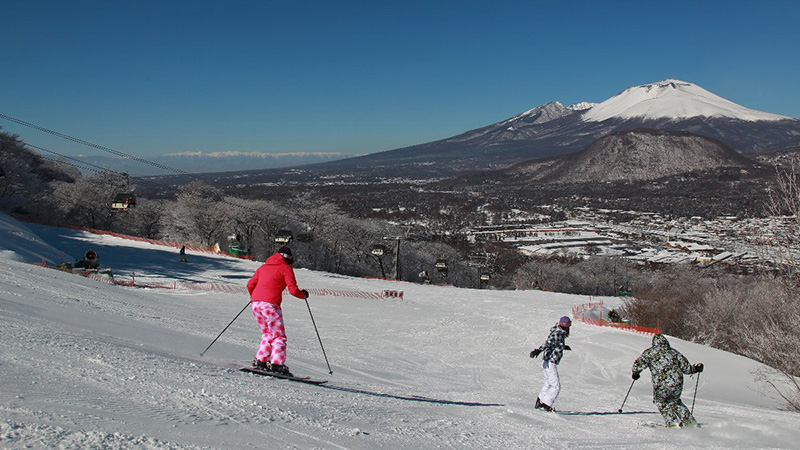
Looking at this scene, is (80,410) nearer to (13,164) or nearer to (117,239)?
(117,239)

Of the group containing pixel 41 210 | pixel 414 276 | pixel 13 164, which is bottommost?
pixel 414 276

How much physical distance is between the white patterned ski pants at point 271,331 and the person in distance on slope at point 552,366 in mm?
3759

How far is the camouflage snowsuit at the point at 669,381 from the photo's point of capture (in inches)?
305

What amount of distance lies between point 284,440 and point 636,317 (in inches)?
1119

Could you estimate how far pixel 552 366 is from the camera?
8602 mm

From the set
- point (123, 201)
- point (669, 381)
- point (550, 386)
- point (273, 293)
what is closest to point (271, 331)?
point (273, 293)

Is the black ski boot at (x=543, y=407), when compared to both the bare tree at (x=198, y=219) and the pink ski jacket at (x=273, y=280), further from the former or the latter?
the bare tree at (x=198, y=219)

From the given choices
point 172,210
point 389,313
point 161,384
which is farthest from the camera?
point 172,210

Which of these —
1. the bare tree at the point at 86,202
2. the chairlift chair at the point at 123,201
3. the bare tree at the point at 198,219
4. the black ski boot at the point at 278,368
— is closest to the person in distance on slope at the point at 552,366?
the black ski boot at the point at 278,368

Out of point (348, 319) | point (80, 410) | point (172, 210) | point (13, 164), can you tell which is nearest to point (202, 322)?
point (348, 319)

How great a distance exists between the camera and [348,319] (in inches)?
802

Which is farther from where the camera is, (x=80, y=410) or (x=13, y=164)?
(x=13, y=164)

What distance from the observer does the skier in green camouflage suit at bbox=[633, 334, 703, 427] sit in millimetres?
7730

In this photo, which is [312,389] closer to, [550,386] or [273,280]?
[273,280]
